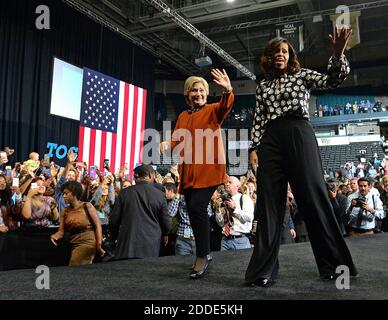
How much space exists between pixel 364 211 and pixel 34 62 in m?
7.71

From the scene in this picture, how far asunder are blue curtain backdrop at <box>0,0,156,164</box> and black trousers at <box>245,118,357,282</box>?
292 inches

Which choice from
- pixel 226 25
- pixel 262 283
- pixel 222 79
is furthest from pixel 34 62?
pixel 262 283

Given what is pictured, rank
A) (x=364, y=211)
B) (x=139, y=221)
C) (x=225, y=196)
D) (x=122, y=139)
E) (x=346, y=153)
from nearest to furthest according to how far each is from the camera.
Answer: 1. (x=139, y=221)
2. (x=225, y=196)
3. (x=364, y=211)
4. (x=122, y=139)
5. (x=346, y=153)

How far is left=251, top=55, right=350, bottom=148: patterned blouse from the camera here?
5.49 feet

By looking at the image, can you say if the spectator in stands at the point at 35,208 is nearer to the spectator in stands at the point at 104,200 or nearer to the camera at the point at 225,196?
the spectator in stands at the point at 104,200

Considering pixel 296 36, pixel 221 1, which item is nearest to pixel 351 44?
pixel 296 36

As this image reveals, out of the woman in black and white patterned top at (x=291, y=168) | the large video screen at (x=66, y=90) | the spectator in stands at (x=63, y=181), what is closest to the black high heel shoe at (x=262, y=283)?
the woman in black and white patterned top at (x=291, y=168)

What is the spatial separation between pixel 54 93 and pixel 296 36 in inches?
231

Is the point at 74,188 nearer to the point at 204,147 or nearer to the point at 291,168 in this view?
the point at 204,147

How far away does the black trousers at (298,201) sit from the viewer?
1.63 meters

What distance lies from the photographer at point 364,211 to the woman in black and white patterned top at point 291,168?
2.77m

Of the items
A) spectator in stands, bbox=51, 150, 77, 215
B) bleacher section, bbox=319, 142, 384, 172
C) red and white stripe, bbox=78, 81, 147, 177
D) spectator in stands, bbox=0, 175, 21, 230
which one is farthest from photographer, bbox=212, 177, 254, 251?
bleacher section, bbox=319, 142, 384, 172

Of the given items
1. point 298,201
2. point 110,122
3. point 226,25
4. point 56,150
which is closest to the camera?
point 298,201

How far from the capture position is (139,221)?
9.15 feet
